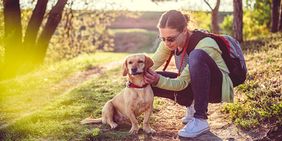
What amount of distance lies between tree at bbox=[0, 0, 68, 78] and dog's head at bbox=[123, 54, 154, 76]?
852cm

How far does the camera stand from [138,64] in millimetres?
5512

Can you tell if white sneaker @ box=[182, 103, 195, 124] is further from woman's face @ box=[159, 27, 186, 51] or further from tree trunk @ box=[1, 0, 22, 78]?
tree trunk @ box=[1, 0, 22, 78]

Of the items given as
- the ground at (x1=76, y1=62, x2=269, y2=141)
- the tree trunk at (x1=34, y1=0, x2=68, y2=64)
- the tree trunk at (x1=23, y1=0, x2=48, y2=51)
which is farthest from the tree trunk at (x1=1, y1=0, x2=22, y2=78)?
the ground at (x1=76, y1=62, x2=269, y2=141)

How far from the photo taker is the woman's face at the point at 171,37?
545cm

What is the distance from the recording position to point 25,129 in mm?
6055

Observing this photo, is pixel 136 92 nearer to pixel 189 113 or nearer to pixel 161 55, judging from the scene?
pixel 161 55

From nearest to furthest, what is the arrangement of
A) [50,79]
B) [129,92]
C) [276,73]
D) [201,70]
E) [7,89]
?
1. [201,70]
2. [129,92]
3. [276,73]
4. [7,89]
5. [50,79]

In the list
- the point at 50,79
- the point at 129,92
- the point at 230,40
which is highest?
the point at 230,40

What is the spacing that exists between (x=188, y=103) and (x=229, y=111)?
0.76 metres

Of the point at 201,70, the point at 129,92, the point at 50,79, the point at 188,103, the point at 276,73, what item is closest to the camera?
the point at 201,70

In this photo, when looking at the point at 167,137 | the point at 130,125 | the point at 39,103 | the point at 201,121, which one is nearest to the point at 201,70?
the point at 201,121

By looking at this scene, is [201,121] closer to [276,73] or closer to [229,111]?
[229,111]

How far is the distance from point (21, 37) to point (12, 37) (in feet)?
1.88

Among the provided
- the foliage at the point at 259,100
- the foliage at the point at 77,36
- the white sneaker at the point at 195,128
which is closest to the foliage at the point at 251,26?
the foliage at the point at 77,36
